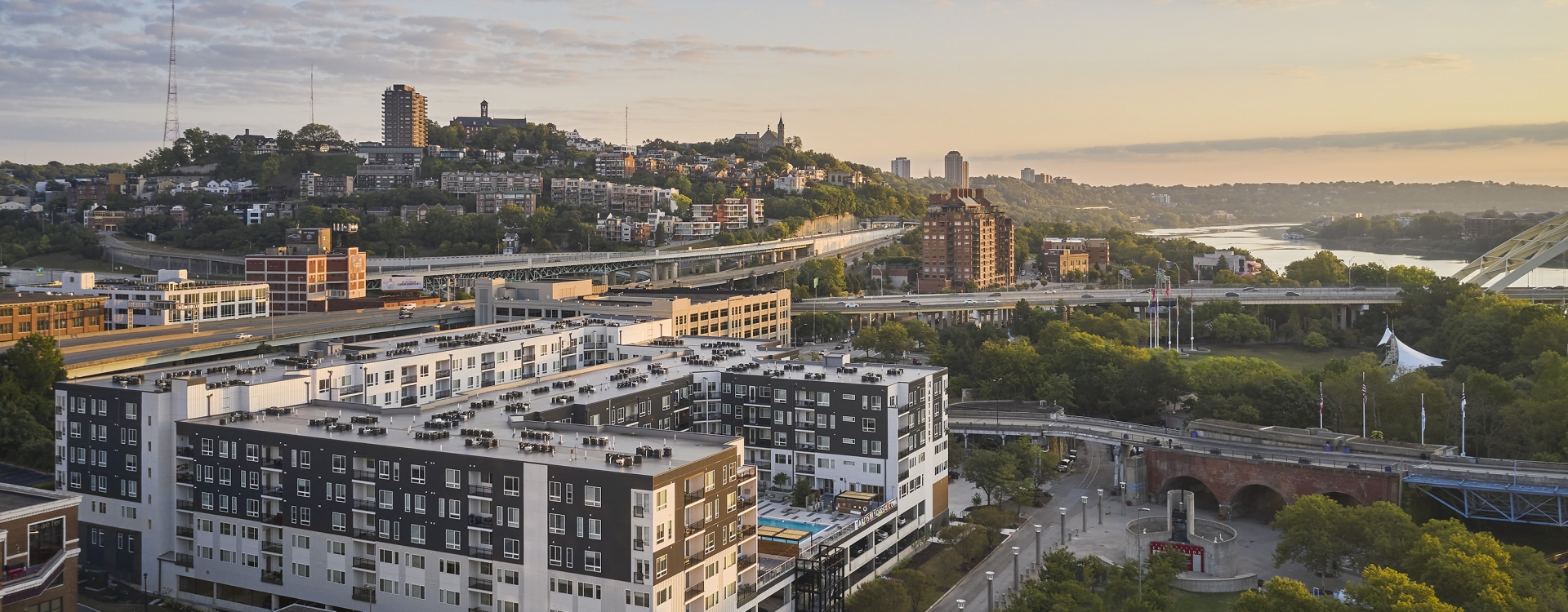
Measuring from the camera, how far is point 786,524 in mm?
27812

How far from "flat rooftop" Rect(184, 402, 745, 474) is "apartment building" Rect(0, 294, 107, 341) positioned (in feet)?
92.1

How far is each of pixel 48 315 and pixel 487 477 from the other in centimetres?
3949

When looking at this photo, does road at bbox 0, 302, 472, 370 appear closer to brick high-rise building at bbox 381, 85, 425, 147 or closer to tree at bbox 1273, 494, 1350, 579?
tree at bbox 1273, 494, 1350, 579

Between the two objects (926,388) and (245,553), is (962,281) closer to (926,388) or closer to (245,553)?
(926,388)

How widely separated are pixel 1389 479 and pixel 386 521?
24.9 metres

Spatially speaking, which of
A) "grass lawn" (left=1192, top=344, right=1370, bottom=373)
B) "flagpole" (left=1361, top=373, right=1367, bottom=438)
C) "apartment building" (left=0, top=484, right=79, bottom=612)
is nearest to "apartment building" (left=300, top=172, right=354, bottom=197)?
"grass lawn" (left=1192, top=344, right=1370, bottom=373)

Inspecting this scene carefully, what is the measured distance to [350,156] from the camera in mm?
126375

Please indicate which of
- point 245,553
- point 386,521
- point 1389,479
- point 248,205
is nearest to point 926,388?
point 1389,479

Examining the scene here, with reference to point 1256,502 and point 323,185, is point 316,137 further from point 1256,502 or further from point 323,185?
point 1256,502

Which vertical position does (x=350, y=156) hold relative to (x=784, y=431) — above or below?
above

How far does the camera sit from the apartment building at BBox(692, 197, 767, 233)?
112 meters

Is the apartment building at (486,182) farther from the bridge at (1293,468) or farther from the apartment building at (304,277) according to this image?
the bridge at (1293,468)

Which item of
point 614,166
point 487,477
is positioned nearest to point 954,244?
point 614,166

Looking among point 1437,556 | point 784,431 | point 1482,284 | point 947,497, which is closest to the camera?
point 1437,556
